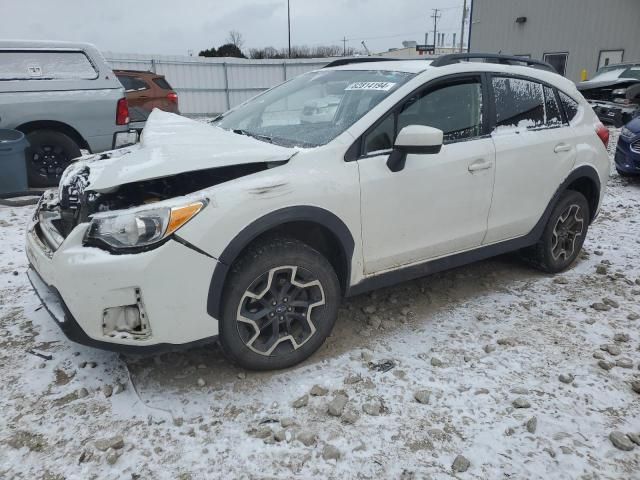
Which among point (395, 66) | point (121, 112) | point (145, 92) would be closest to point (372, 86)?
point (395, 66)

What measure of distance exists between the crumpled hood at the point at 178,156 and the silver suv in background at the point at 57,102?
379 cm

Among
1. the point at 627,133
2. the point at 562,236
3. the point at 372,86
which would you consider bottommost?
the point at 562,236

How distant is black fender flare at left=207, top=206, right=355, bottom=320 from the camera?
7.95 feet

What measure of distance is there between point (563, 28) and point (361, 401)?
22688 mm

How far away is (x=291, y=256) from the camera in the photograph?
2633mm

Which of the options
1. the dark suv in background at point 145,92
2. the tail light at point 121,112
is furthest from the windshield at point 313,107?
the dark suv in background at point 145,92

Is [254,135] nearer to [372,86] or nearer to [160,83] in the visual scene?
[372,86]

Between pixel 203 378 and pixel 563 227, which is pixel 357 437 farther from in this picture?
pixel 563 227

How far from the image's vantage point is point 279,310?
8.80ft

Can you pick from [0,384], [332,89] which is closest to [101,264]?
[0,384]

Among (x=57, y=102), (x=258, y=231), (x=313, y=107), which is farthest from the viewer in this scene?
(x=57, y=102)

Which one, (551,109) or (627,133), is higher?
(551,109)

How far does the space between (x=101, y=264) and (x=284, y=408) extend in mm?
1131

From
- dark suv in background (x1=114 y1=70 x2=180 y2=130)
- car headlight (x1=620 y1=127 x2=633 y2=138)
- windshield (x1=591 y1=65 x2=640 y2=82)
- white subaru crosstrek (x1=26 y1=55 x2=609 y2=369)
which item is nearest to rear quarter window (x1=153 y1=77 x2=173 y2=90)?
dark suv in background (x1=114 y1=70 x2=180 y2=130)
